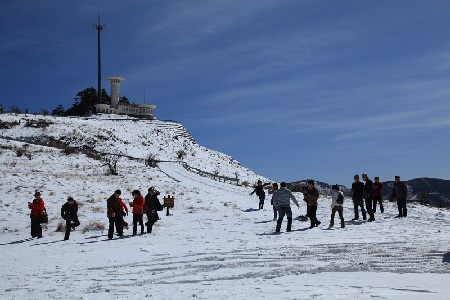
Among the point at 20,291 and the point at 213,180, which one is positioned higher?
the point at 213,180

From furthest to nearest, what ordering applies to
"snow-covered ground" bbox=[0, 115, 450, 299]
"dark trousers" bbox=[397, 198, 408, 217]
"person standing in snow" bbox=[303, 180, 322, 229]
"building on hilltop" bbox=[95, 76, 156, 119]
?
1. "building on hilltop" bbox=[95, 76, 156, 119]
2. "dark trousers" bbox=[397, 198, 408, 217]
3. "person standing in snow" bbox=[303, 180, 322, 229]
4. "snow-covered ground" bbox=[0, 115, 450, 299]

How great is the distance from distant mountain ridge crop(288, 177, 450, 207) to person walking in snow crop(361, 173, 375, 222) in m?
13.2

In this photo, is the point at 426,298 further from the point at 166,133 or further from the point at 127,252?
the point at 166,133

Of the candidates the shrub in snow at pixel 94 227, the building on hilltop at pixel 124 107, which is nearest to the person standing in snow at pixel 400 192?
the shrub in snow at pixel 94 227

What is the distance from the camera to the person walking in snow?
17.1m

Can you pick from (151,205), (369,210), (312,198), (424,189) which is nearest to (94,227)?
(151,205)

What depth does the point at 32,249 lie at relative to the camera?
1344cm

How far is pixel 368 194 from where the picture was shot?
57.3 ft

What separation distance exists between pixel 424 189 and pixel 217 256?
2854cm

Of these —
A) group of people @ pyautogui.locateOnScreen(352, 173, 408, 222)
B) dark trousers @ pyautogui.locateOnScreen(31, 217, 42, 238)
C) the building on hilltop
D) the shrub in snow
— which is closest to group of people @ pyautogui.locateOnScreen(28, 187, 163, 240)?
dark trousers @ pyautogui.locateOnScreen(31, 217, 42, 238)

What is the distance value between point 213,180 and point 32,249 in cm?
2678

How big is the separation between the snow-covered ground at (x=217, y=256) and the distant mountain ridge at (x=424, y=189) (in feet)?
33.6

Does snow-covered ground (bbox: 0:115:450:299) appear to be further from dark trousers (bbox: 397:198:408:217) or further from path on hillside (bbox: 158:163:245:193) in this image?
path on hillside (bbox: 158:163:245:193)

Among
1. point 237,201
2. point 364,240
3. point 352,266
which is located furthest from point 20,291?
point 237,201
